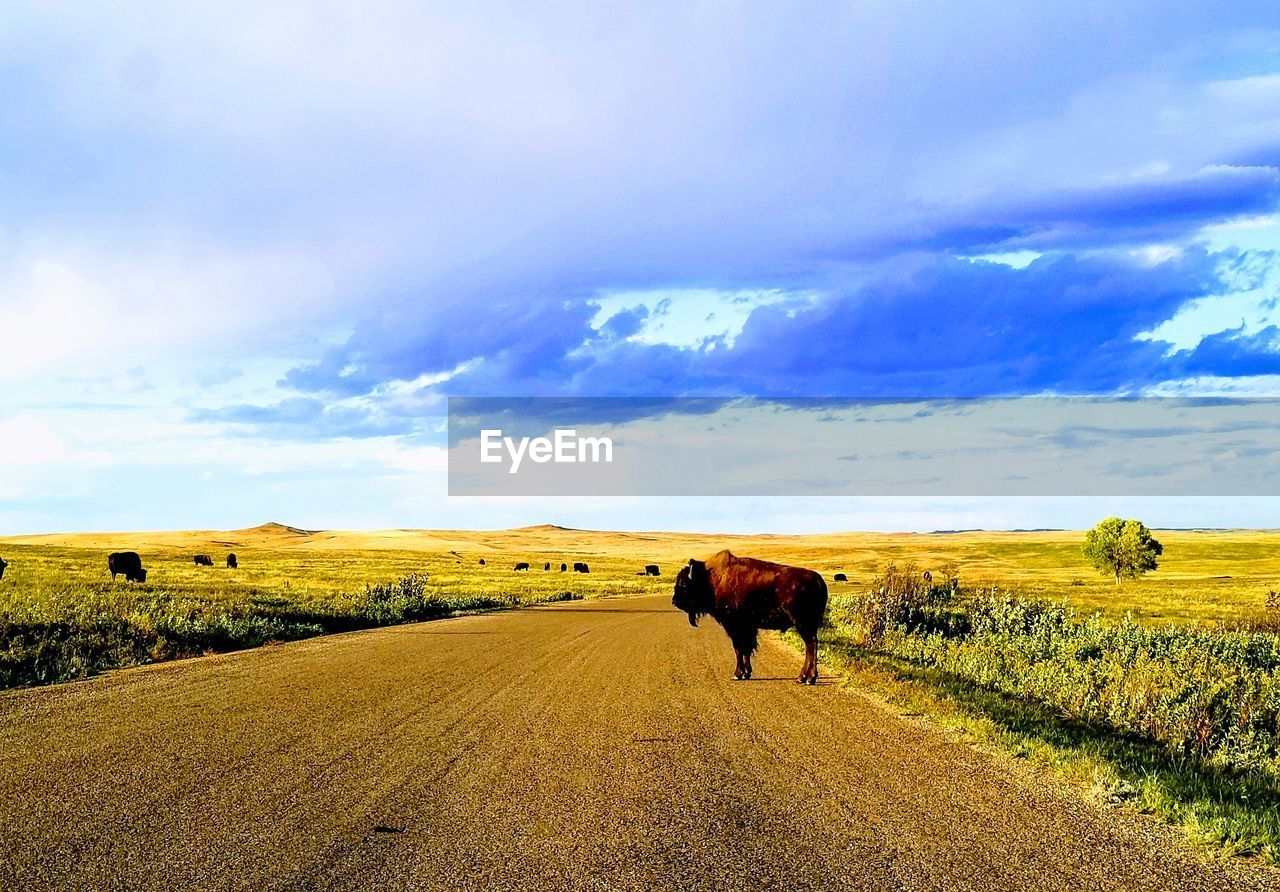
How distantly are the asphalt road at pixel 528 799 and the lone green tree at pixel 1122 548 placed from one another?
283ft

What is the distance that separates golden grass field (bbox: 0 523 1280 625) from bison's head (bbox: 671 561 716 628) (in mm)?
18637

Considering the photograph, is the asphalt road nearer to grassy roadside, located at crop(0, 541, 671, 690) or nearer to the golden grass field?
grassy roadside, located at crop(0, 541, 671, 690)

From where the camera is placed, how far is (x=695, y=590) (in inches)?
676

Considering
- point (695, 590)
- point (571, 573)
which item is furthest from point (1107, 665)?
point (571, 573)

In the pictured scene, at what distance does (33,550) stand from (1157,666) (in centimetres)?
10129

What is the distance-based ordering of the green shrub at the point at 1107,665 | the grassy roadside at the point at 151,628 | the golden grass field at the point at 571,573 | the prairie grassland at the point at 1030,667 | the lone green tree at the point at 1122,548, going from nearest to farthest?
the prairie grassland at the point at 1030,667, the green shrub at the point at 1107,665, the grassy roadside at the point at 151,628, the golden grass field at the point at 571,573, the lone green tree at the point at 1122,548

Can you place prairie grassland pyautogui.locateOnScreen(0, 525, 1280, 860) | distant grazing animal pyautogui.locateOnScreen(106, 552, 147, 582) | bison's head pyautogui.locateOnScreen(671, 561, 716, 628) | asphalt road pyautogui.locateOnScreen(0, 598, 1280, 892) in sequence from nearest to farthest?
asphalt road pyautogui.locateOnScreen(0, 598, 1280, 892) → prairie grassland pyautogui.locateOnScreen(0, 525, 1280, 860) → bison's head pyautogui.locateOnScreen(671, 561, 716, 628) → distant grazing animal pyautogui.locateOnScreen(106, 552, 147, 582)

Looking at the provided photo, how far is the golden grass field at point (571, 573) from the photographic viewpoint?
4233 cm

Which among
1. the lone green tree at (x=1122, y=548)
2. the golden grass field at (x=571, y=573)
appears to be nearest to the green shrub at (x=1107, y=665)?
the golden grass field at (x=571, y=573)

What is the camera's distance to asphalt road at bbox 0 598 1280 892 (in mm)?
5816

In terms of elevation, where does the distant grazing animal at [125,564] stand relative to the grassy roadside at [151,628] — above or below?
above

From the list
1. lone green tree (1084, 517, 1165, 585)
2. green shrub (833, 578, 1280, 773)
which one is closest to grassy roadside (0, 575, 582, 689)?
green shrub (833, 578, 1280, 773)

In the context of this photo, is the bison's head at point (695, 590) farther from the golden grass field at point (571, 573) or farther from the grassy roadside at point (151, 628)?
the golden grass field at point (571, 573)

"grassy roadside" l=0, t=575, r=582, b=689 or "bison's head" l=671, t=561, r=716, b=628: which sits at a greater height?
"bison's head" l=671, t=561, r=716, b=628
